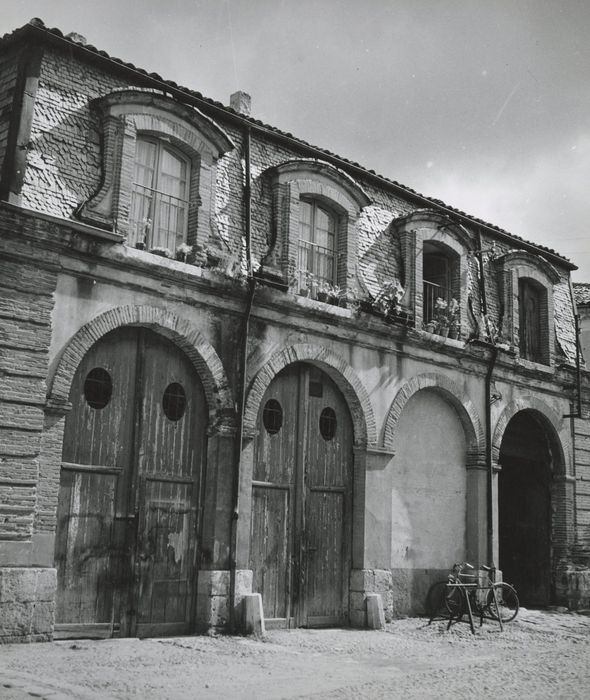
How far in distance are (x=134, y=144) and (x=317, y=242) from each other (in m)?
4.01

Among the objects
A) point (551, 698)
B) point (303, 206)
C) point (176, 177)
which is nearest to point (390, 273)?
point (303, 206)

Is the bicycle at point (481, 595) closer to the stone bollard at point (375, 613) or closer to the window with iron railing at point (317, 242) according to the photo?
the stone bollard at point (375, 613)

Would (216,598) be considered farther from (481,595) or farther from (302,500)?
(481,595)

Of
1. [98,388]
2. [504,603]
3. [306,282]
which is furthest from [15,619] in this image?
[504,603]

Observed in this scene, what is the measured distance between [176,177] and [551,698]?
28.8 ft

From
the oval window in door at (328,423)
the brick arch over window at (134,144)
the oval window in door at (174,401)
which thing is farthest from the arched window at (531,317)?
the oval window in door at (174,401)

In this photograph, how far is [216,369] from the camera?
12.8 m

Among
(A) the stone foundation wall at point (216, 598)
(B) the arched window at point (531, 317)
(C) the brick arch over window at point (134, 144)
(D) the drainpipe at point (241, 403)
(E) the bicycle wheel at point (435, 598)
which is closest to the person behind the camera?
(C) the brick arch over window at point (134, 144)

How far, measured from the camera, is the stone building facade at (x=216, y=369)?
36.3ft

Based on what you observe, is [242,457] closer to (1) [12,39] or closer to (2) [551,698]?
(2) [551,698]

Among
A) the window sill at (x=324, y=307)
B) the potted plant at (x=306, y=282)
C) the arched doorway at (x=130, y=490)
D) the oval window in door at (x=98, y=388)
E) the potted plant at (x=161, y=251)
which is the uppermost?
the potted plant at (x=306, y=282)

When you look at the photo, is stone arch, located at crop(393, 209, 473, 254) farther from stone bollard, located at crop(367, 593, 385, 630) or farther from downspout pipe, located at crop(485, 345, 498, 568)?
stone bollard, located at crop(367, 593, 385, 630)

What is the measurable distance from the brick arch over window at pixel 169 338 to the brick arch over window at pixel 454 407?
12.1 ft

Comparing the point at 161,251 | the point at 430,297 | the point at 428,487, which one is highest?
the point at 430,297
